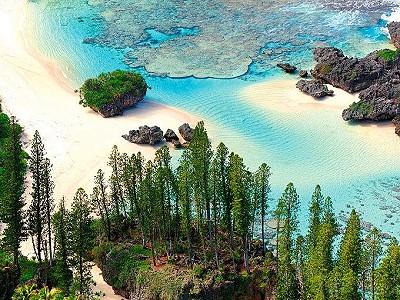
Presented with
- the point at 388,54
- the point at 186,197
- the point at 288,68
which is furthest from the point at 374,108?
the point at 186,197

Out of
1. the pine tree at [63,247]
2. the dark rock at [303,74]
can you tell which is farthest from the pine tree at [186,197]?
the dark rock at [303,74]

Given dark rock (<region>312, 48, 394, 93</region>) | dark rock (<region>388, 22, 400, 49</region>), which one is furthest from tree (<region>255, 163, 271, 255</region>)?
dark rock (<region>388, 22, 400, 49</region>)

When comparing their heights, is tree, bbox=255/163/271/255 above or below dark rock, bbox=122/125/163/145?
below

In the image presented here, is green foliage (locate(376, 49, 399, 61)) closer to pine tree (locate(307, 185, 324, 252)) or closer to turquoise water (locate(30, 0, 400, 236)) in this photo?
turquoise water (locate(30, 0, 400, 236))

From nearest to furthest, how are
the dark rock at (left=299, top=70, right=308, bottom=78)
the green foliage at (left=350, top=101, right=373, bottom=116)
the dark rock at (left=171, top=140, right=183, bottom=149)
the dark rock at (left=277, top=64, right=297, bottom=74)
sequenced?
the dark rock at (left=171, top=140, right=183, bottom=149)
the green foliage at (left=350, top=101, right=373, bottom=116)
the dark rock at (left=299, top=70, right=308, bottom=78)
the dark rock at (left=277, top=64, right=297, bottom=74)

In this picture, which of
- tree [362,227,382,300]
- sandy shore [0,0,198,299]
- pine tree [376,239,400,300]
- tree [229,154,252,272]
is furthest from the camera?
sandy shore [0,0,198,299]

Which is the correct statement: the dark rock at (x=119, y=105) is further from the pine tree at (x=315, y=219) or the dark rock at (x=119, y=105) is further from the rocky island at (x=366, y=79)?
the pine tree at (x=315, y=219)
